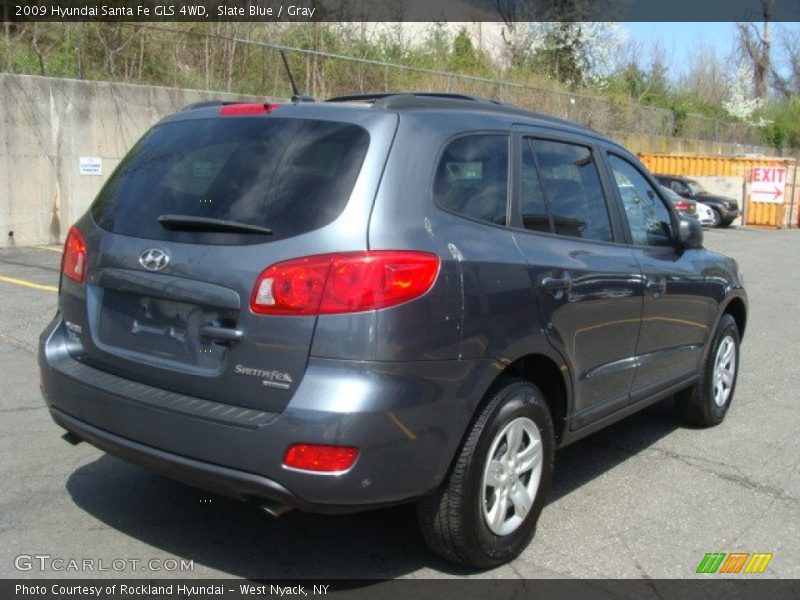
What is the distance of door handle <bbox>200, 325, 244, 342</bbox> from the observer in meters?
3.17

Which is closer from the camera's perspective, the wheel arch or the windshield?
the wheel arch

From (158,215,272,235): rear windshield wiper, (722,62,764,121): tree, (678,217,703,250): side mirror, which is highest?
(722,62,764,121): tree

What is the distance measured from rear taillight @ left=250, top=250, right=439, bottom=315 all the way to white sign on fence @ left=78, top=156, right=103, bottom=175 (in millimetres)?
13069

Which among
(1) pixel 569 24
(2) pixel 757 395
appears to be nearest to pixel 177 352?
(2) pixel 757 395

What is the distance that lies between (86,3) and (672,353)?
48.5 feet

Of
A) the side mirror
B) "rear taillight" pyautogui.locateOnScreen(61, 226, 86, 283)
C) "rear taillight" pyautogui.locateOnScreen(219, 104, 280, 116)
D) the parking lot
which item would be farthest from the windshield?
"rear taillight" pyautogui.locateOnScreen(61, 226, 86, 283)

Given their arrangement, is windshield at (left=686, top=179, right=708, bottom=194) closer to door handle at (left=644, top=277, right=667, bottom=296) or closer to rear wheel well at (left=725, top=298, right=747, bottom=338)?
rear wheel well at (left=725, top=298, right=747, bottom=338)

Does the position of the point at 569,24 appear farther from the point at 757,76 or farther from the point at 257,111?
the point at 257,111

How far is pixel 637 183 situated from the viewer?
17.0 feet

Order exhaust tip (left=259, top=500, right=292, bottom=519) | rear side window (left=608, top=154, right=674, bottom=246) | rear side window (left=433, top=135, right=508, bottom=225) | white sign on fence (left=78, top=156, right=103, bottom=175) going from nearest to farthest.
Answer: exhaust tip (left=259, top=500, right=292, bottom=519), rear side window (left=433, top=135, right=508, bottom=225), rear side window (left=608, top=154, right=674, bottom=246), white sign on fence (left=78, top=156, right=103, bottom=175)

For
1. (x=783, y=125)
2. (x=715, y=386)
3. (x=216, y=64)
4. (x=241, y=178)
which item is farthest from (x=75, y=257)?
(x=783, y=125)

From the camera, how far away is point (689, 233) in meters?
5.27

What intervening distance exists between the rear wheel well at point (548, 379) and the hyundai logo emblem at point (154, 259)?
1.48 metres

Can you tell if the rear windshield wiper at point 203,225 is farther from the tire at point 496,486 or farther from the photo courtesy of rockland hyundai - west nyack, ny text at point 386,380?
the tire at point 496,486
